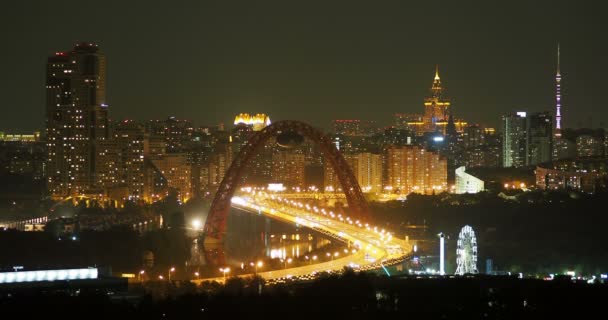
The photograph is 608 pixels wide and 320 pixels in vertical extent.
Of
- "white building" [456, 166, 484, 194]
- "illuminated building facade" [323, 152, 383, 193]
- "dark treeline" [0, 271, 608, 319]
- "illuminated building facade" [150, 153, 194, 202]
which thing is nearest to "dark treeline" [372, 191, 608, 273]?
"white building" [456, 166, 484, 194]

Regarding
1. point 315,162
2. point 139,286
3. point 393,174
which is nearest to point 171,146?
point 315,162

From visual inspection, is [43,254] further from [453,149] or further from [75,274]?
[453,149]

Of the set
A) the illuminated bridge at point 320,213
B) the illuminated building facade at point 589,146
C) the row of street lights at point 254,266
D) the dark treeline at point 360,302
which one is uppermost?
the illuminated building facade at point 589,146

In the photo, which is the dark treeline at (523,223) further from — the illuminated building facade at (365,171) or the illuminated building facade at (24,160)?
the illuminated building facade at (24,160)

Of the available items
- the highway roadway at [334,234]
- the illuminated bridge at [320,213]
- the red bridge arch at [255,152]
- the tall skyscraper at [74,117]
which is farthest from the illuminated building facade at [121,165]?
the red bridge arch at [255,152]

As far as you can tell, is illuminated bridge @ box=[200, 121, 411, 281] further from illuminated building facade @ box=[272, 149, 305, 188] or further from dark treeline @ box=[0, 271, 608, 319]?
illuminated building facade @ box=[272, 149, 305, 188]

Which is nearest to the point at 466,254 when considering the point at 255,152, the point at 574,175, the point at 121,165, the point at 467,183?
the point at 255,152
